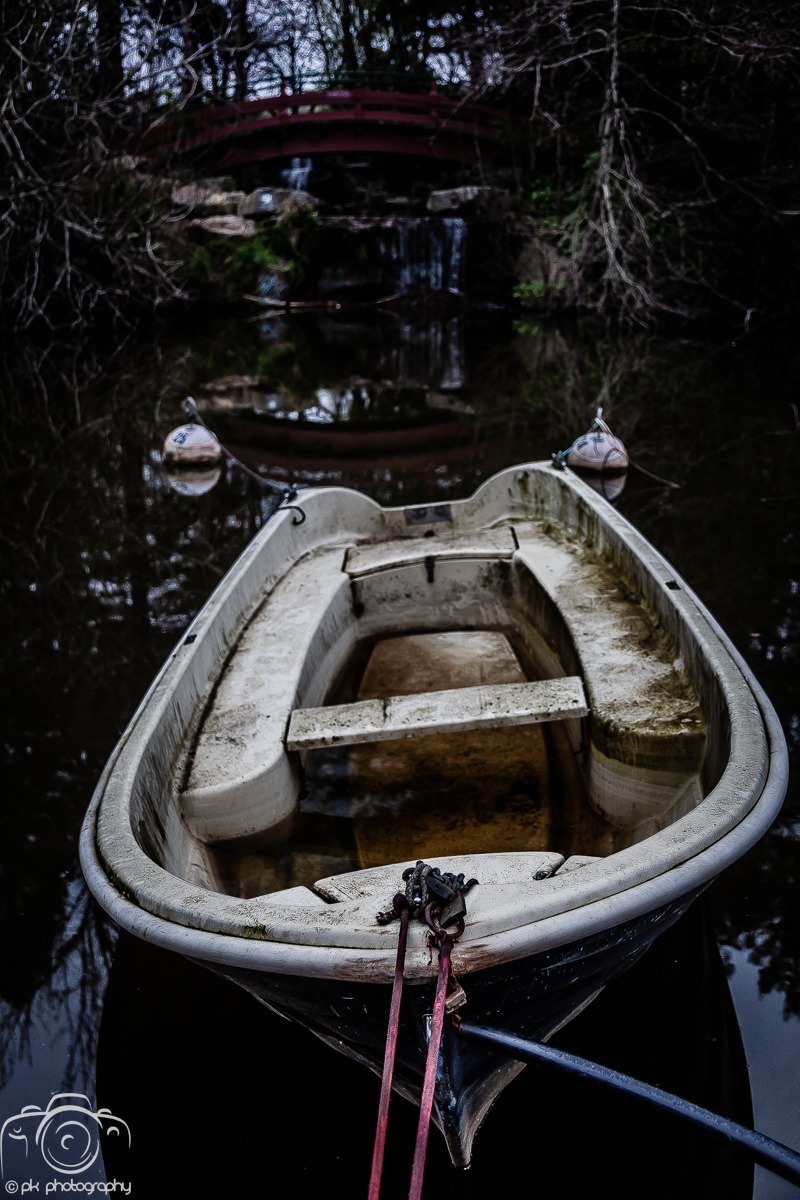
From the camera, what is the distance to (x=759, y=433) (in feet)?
31.2

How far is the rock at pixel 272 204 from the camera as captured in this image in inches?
842

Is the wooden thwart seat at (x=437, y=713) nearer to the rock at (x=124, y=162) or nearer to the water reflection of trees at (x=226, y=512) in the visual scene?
the water reflection of trees at (x=226, y=512)

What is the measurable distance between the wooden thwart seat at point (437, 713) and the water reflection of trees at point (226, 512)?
0.91 m

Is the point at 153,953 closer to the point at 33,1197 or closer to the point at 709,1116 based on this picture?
the point at 33,1197

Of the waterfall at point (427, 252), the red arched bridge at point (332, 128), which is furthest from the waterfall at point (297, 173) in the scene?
the waterfall at point (427, 252)

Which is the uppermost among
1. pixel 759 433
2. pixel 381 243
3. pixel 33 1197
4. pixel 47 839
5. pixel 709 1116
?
pixel 381 243

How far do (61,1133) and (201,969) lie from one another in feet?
1.99

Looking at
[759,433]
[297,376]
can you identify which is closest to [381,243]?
[297,376]

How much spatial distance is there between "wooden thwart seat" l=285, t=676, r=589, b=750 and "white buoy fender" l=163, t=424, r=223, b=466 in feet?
22.0

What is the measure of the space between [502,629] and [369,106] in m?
21.1

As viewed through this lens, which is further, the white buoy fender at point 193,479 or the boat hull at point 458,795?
the white buoy fender at point 193,479

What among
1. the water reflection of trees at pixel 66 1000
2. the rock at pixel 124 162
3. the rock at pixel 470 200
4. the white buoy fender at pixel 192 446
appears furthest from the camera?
the rock at pixel 470 200

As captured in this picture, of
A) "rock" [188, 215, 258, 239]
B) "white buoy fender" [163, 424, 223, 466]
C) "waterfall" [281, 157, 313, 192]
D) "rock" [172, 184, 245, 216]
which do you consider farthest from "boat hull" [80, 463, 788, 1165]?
"waterfall" [281, 157, 313, 192]

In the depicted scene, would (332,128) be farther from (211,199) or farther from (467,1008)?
(467,1008)
